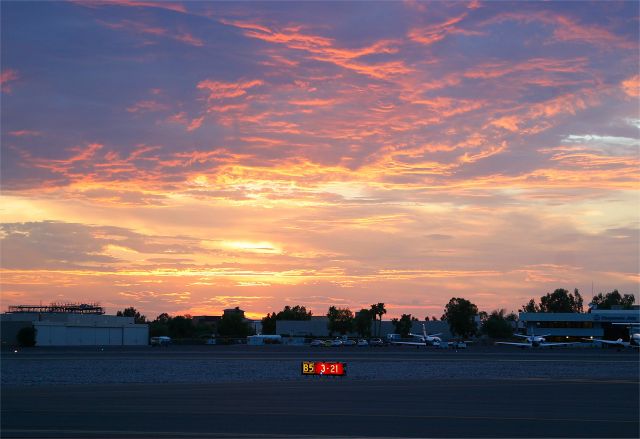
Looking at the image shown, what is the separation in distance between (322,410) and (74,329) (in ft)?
440

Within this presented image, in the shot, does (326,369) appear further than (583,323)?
No

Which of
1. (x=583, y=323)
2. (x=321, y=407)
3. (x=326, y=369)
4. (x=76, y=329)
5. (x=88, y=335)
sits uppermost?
(x=583, y=323)

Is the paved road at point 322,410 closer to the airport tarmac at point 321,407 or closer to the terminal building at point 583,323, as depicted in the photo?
the airport tarmac at point 321,407

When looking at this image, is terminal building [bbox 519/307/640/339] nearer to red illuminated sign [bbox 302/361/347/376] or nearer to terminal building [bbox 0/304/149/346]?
terminal building [bbox 0/304/149/346]

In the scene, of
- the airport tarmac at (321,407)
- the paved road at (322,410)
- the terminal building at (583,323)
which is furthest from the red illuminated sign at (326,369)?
the terminal building at (583,323)

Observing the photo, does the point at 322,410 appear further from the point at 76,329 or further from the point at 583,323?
the point at 583,323

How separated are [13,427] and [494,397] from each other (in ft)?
63.8

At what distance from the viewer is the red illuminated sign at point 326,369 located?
4766 cm

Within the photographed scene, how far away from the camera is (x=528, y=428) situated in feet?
73.5

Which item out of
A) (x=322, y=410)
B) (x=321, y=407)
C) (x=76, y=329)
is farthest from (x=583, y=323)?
(x=322, y=410)

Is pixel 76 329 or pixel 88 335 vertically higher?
pixel 76 329

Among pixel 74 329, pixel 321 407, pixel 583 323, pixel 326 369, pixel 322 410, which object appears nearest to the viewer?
pixel 322 410

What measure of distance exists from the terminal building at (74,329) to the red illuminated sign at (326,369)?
4111 inches

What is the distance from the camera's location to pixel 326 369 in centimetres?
4884
